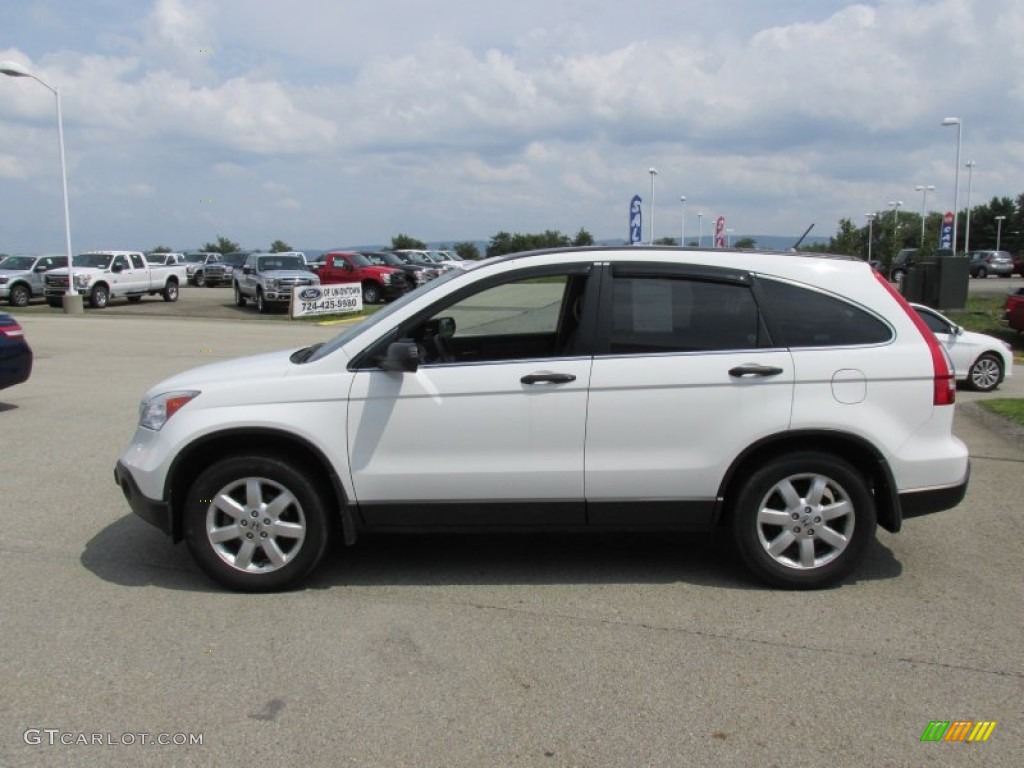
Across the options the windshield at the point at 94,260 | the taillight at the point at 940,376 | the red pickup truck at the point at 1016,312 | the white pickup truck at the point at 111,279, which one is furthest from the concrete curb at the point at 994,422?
the windshield at the point at 94,260

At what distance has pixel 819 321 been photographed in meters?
4.79

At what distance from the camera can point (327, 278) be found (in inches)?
1316

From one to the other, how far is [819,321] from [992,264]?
201ft

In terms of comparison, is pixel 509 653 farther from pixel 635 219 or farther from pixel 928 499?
pixel 635 219

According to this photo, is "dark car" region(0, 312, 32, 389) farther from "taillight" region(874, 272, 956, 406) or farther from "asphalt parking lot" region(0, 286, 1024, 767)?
"taillight" region(874, 272, 956, 406)

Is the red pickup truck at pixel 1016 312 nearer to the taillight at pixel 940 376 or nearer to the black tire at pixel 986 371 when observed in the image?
the black tire at pixel 986 371

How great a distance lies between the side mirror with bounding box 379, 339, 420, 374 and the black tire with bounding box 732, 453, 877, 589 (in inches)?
72.7

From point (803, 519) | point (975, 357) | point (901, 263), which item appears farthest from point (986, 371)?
point (901, 263)

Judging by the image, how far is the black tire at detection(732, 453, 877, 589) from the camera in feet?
15.4

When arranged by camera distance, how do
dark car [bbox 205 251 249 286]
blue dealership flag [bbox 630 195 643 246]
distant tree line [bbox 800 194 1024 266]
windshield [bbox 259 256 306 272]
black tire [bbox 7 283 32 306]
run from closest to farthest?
1. blue dealership flag [bbox 630 195 643 246]
2. windshield [bbox 259 256 306 272]
3. black tire [bbox 7 283 32 306]
4. dark car [bbox 205 251 249 286]
5. distant tree line [bbox 800 194 1024 266]

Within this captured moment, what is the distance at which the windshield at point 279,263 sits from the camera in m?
30.8

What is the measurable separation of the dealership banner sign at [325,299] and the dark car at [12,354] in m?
17.4

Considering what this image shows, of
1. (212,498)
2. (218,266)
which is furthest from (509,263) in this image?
(218,266)

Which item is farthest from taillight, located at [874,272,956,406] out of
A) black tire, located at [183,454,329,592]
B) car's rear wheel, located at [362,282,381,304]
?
car's rear wheel, located at [362,282,381,304]
